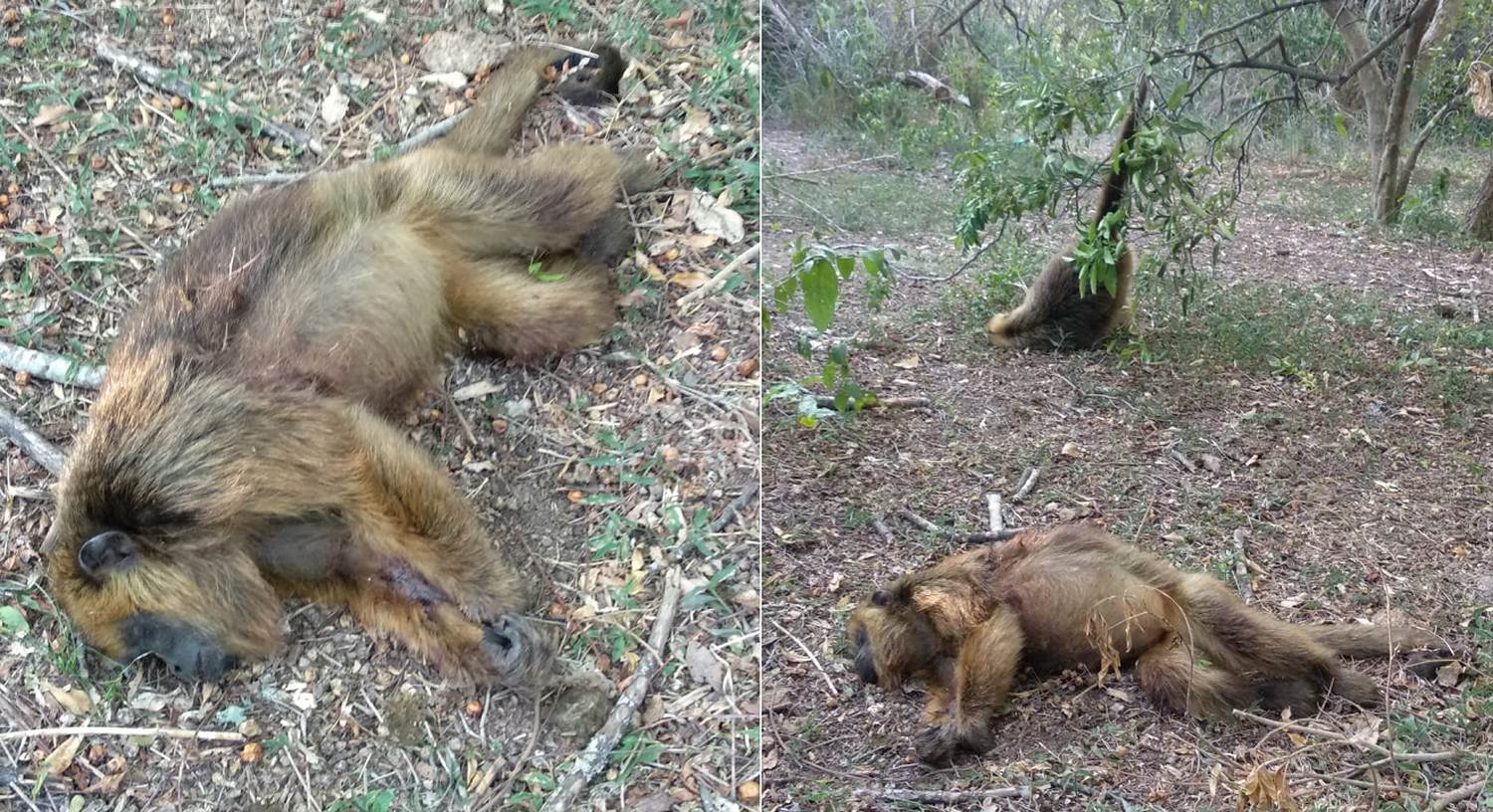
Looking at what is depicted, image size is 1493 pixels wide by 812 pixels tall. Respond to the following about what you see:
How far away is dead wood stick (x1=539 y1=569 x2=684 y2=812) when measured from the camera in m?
1.08

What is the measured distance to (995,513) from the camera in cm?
211

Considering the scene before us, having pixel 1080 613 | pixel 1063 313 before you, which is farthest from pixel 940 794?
pixel 1063 313

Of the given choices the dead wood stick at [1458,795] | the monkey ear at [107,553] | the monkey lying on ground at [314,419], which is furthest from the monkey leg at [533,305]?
the dead wood stick at [1458,795]

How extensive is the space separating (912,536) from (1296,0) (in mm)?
1964

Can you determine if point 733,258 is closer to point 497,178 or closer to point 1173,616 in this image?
point 497,178

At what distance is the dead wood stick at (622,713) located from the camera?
1.08m

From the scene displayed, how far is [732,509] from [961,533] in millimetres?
945

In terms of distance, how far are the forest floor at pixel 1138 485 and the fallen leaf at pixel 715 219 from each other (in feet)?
0.38

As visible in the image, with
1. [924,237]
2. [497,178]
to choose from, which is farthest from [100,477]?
[924,237]

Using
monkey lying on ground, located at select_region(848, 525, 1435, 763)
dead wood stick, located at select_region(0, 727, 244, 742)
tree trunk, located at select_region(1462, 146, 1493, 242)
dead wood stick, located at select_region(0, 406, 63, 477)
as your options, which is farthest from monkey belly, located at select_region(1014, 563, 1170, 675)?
tree trunk, located at select_region(1462, 146, 1493, 242)

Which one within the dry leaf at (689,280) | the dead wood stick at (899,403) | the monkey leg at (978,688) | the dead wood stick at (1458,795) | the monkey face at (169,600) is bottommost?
the monkey leg at (978,688)

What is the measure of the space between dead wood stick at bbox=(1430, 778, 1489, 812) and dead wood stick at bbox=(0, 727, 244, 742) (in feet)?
5.26

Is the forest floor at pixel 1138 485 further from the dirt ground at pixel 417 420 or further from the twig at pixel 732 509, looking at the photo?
the twig at pixel 732 509

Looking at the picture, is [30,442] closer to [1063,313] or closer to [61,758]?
[61,758]
